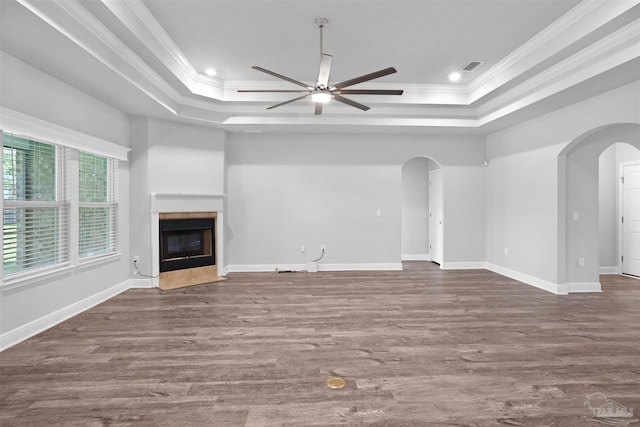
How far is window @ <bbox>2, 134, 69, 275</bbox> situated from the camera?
304 centimetres

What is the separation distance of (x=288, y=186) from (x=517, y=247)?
4.26 meters

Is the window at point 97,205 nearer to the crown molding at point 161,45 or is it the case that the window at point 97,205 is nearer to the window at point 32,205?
the window at point 32,205

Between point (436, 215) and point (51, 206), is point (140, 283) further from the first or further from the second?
point (436, 215)

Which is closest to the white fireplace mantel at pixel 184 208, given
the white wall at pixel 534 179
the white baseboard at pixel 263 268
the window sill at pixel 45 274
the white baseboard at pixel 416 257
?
the white baseboard at pixel 263 268

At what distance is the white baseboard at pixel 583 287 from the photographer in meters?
4.82

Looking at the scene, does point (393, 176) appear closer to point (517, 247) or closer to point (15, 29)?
point (517, 247)

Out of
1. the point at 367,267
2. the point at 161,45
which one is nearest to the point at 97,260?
the point at 161,45

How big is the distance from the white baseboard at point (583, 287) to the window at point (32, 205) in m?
6.82

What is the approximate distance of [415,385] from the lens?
2.29 meters

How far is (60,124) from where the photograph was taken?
143 inches

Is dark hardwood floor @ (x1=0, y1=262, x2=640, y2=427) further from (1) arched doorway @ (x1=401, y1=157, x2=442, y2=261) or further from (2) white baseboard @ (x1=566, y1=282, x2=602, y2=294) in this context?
(1) arched doorway @ (x1=401, y1=157, x2=442, y2=261)

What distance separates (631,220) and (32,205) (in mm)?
8891

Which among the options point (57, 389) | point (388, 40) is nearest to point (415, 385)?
point (57, 389)

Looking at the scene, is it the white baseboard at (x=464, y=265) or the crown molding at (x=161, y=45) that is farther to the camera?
the white baseboard at (x=464, y=265)
